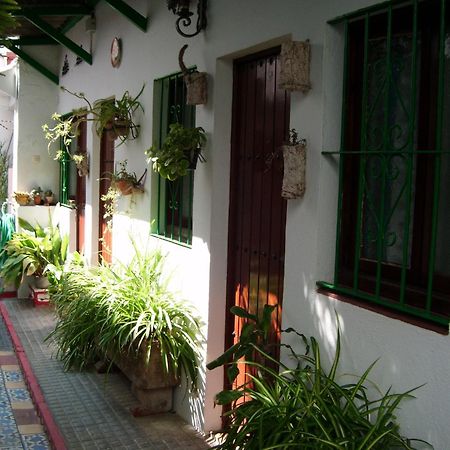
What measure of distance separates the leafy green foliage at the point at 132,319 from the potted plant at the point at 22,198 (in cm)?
426

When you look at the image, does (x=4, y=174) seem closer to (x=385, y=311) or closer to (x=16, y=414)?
(x=16, y=414)

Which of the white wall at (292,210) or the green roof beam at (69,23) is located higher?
the green roof beam at (69,23)

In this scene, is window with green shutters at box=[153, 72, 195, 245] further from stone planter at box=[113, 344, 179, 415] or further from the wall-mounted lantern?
stone planter at box=[113, 344, 179, 415]

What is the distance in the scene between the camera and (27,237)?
914 cm

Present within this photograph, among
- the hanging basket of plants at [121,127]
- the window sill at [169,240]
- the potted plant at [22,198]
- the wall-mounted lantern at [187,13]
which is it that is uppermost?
the wall-mounted lantern at [187,13]

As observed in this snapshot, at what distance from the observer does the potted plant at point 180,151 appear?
471 centimetres

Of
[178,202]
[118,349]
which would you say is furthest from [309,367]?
[178,202]

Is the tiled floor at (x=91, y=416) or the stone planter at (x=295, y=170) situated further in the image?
the tiled floor at (x=91, y=416)

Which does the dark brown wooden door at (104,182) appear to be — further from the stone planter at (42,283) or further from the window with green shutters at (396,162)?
the window with green shutters at (396,162)

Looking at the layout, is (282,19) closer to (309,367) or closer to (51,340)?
(309,367)

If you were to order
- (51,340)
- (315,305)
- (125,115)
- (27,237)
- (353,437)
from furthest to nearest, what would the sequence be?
(27,237) → (51,340) → (125,115) → (315,305) → (353,437)

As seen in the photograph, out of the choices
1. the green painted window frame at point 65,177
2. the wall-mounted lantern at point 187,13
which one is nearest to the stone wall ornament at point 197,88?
the wall-mounted lantern at point 187,13

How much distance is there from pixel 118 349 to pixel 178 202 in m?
1.41

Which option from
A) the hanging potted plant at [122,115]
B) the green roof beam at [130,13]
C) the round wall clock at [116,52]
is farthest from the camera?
the round wall clock at [116,52]
